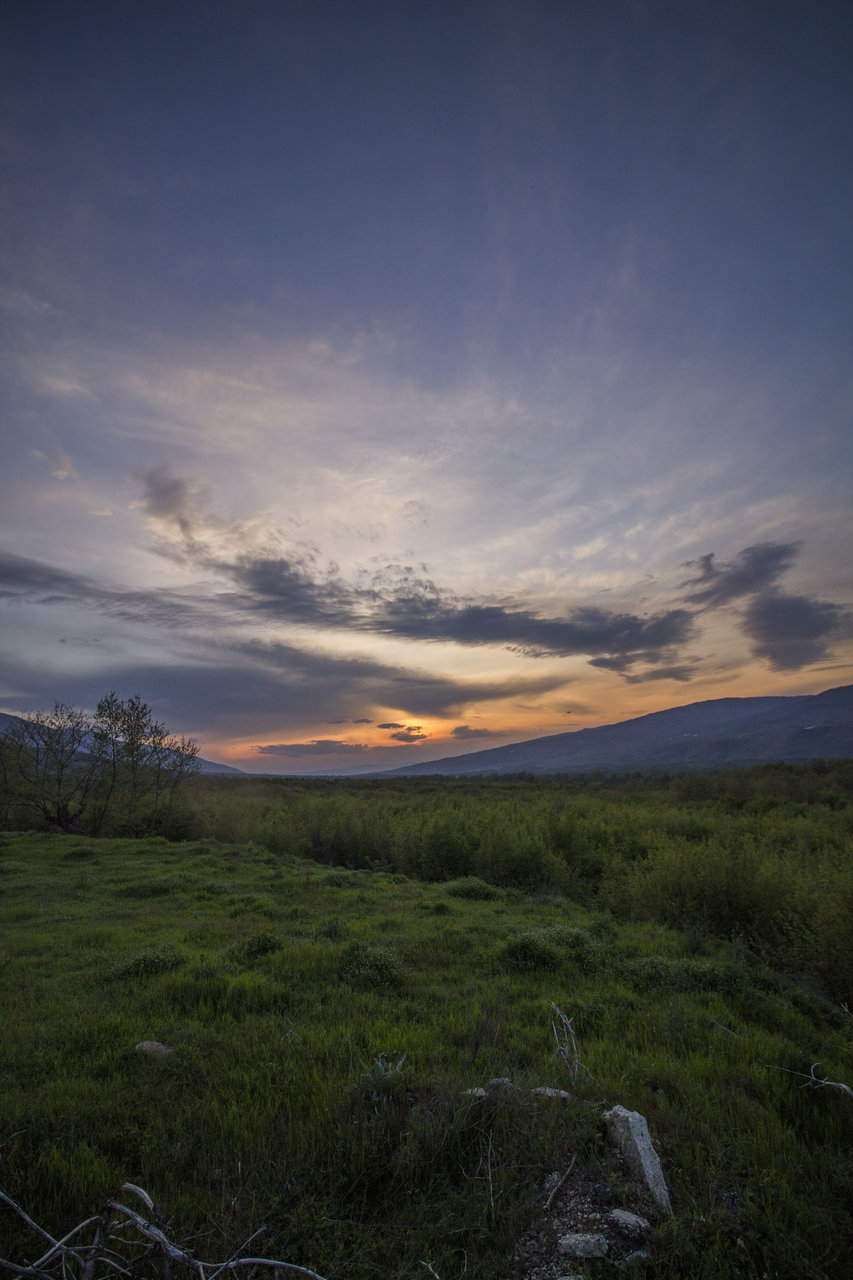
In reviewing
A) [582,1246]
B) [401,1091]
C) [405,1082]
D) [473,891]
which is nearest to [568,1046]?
[405,1082]

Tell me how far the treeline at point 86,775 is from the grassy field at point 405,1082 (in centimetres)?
2156

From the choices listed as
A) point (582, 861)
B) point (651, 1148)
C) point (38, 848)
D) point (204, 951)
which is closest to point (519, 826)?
point (582, 861)

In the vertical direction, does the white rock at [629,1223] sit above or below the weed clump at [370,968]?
above

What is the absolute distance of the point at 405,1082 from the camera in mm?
4551

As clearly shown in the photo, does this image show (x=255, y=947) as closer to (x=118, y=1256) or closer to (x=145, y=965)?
(x=145, y=965)

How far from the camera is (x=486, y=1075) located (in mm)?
4828

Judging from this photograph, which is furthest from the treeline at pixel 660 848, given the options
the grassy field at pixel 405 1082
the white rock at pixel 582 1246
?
the white rock at pixel 582 1246

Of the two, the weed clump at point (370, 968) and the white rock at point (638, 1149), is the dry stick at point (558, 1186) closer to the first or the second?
the white rock at point (638, 1149)

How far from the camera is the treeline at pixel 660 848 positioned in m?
11.3

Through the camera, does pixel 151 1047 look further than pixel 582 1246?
Yes

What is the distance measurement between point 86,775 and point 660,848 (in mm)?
33142

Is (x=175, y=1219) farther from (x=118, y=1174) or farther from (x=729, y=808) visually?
(x=729, y=808)

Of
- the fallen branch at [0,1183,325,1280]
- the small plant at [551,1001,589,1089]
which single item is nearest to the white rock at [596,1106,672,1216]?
the small plant at [551,1001,589,1089]

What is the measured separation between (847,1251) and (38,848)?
27.9 metres
